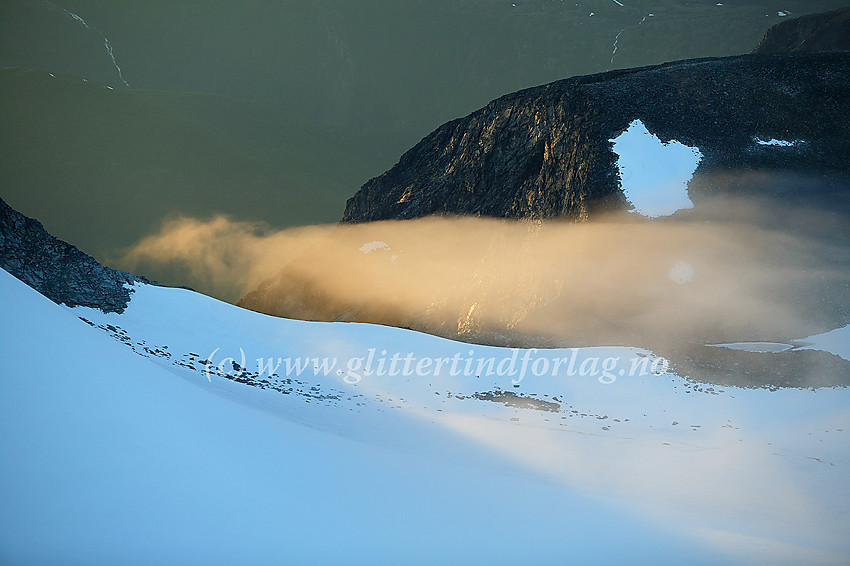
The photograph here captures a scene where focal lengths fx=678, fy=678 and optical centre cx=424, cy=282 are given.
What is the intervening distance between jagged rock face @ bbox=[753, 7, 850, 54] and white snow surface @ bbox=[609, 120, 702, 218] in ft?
113

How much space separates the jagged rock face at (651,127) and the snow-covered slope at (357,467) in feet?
35.7

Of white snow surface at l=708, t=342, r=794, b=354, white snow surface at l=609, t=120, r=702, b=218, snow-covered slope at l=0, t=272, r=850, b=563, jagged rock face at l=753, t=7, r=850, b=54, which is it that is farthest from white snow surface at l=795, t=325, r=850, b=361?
jagged rock face at l=753, t=7, r=850, b=54

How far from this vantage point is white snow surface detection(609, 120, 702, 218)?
2259cm

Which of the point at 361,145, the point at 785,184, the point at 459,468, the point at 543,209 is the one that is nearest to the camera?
the point at 459,468

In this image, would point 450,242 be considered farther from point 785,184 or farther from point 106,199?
point 106,199

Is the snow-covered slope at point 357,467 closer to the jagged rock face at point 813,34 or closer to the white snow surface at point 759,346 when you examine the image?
the white snow surface at point 759,346

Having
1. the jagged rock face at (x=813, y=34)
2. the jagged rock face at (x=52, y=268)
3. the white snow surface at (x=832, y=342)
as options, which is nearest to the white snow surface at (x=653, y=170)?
the white snow surface at (x=832, y=342)

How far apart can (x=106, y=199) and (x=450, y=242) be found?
128756 mm

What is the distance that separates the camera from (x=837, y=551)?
7590 mm

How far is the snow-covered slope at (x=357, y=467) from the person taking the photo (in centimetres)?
561

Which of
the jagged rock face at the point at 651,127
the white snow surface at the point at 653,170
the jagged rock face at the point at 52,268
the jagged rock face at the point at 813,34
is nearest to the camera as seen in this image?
the jagged rock face at the point at 52,268

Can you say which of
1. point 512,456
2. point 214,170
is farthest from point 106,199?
point 512,456

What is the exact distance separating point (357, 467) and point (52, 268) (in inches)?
427

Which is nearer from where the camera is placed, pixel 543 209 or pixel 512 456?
pixel 512 456
